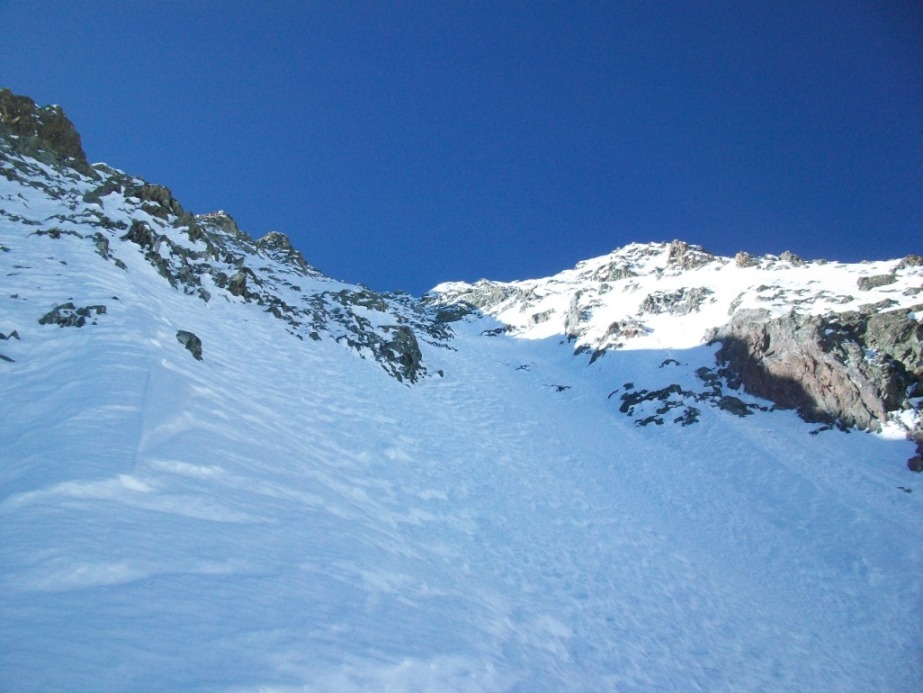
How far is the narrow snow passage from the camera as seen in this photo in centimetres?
411

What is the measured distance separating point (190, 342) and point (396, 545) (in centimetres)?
988

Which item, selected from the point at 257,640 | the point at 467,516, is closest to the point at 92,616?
the point at 257,640

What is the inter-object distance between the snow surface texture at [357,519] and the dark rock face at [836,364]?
6.98 feet

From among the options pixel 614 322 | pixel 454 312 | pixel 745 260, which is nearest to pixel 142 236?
pixel 614 322

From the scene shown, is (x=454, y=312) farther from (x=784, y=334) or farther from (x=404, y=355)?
(x=784, y=334)

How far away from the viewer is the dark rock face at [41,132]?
2975 cm

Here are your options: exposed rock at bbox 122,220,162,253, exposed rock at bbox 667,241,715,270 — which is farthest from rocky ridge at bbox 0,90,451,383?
exposed rock at bbox 667,241,715,270

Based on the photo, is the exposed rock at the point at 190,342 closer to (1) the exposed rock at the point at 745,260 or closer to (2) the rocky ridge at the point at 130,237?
(2) the rocky ridge at the point at 130,237

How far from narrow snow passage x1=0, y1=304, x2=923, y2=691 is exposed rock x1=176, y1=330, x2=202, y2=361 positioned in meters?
0.54

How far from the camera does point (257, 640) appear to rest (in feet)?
13.7

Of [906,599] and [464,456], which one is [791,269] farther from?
[464,456]

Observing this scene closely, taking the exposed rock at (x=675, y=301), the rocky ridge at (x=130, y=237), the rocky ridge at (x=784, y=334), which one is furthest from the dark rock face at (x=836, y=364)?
the rocky ridge at (x=130, y=237)

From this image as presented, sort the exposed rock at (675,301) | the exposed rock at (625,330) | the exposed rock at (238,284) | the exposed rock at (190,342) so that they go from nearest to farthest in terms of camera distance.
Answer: the exposed rock at (190,342) → the exposed rock at (238,284) → the exposed rock at (625,330) → the exposed rock at (675,301)

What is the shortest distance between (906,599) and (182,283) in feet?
102
